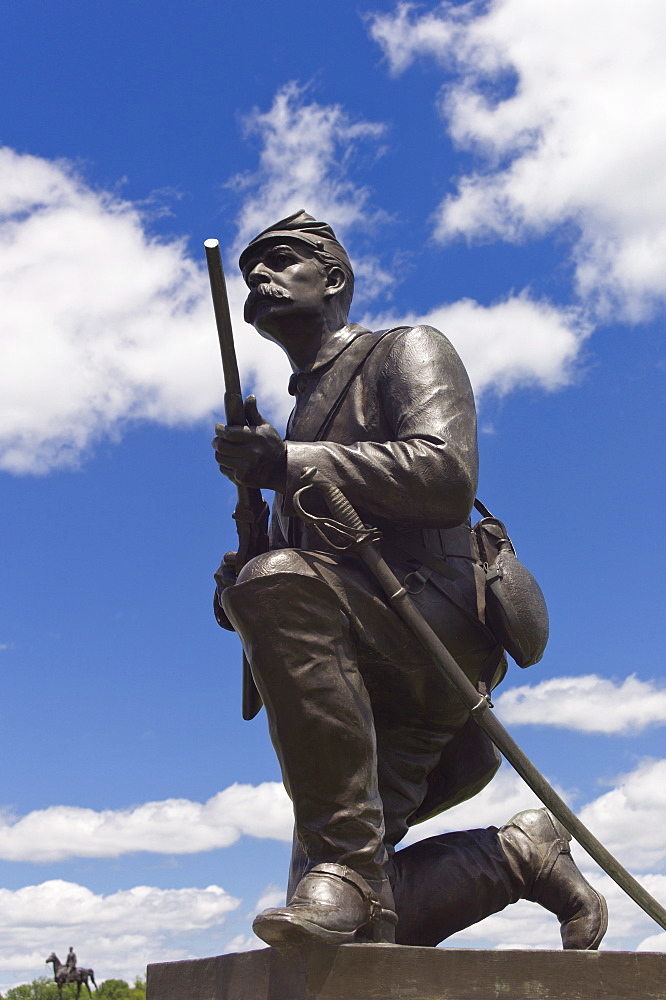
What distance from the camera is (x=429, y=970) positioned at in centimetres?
364

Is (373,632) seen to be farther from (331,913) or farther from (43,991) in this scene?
(43,991)

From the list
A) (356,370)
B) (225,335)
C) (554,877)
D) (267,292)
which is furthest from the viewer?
(267,292)

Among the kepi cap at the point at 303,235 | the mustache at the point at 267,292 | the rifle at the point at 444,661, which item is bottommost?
the rifle at the point at 444,661

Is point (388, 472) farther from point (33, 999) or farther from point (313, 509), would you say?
point (33, 999)

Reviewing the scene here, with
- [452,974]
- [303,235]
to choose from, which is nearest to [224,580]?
[303,235]

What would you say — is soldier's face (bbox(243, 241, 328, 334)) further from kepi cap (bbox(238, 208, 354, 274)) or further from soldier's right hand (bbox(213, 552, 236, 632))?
soldier's right hand (bbox(213, 552, 236, 632))

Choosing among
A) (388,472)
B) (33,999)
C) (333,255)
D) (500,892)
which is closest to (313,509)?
(388,472)

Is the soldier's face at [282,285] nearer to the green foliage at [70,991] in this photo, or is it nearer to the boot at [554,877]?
the boot at [554,877]

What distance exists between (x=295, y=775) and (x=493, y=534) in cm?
147

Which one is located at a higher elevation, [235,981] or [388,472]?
[388,472]

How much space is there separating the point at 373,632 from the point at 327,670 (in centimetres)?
29

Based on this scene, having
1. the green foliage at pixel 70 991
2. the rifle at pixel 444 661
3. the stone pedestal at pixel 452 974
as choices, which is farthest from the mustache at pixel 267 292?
the green foliage at pixel 70 991

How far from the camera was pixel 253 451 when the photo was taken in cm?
448

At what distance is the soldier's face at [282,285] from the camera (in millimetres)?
5234
